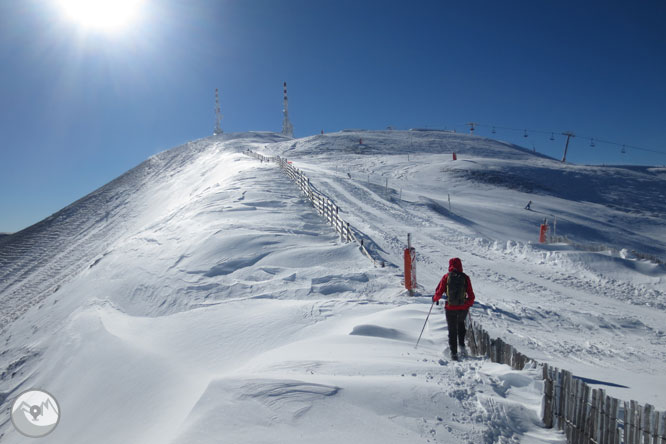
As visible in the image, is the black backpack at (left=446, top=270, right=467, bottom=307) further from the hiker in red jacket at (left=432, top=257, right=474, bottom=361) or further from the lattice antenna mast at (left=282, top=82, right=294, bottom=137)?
the lattice antenna mast at (left=282, top=82, right=294, bottom=137)

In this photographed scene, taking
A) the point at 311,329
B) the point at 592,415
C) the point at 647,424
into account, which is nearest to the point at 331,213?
the point at 311,329

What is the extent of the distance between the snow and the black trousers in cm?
33

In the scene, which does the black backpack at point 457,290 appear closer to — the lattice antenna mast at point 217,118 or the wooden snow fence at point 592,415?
the wooden snow fence at point 592,415

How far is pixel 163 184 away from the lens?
4684cm

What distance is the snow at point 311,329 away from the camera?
174 inches

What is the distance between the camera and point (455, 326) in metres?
6.10

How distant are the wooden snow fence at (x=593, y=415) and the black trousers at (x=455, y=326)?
69.6 inches

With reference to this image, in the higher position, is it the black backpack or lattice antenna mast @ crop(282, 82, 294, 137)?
lattice antenna mast @ crop(282, 82, 294, 137)

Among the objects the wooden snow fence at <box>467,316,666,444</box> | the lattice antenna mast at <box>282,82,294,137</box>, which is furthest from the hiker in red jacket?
the lattice antenna mast at <box>282,82,294,137</box>

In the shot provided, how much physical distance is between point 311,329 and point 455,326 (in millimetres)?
3192

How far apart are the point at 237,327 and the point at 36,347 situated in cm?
679

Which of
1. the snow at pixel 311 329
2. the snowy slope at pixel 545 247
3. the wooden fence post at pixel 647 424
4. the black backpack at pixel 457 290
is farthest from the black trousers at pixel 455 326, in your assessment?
the wooden fence post at pixel 647 424

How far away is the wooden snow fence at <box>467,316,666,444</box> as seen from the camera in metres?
3.16

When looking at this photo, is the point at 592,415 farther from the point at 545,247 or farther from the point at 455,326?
the point at 545,247
